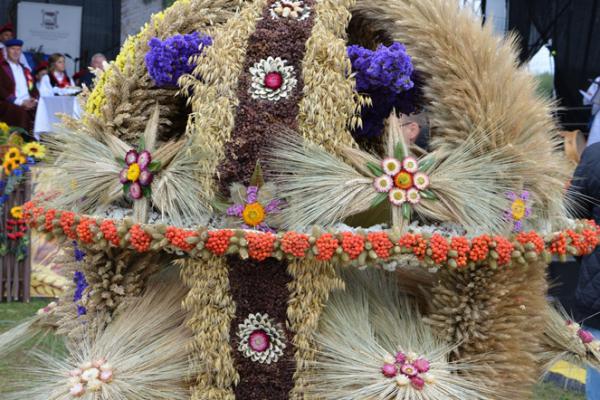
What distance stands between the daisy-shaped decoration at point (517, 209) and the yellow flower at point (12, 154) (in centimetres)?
524

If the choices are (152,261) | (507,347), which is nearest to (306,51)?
(152,261)

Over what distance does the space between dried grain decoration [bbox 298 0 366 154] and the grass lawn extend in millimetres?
1516

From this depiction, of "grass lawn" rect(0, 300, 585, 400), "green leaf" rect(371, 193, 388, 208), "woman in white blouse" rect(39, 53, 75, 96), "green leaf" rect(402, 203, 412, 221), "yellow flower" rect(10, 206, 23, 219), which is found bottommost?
"grass lawn" rect(0, 300, 585, 400)

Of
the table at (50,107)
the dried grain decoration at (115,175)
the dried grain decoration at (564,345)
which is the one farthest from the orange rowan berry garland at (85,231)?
the table at (50,107)

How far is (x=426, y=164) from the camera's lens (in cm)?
260

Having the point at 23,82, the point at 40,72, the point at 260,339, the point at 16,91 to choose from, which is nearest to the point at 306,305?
the point at 260,339

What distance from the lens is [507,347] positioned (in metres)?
2.68

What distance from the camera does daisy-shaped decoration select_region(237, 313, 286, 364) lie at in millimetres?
2695

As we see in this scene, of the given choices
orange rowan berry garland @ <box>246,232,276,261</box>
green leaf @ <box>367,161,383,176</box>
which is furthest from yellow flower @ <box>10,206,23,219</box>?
green leaf @ <box>367,161,383,176</box>

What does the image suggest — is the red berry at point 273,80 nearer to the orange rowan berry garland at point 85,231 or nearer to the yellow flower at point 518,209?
the orange rowan berry garland at point 85,231

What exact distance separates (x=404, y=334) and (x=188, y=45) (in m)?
1.35

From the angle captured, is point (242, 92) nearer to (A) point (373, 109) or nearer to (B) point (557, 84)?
(A) point (373, 109)

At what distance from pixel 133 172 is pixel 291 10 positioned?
0.85m

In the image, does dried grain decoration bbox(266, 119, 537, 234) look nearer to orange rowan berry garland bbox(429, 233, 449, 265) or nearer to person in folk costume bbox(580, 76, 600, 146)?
orange rowan berry garland bbox(429, 233, 449, 265)
